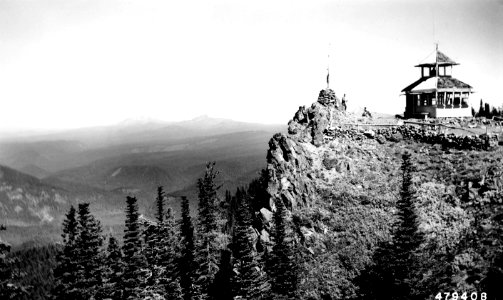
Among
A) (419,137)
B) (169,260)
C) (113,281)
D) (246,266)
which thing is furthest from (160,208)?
(419,137)

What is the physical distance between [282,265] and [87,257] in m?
21.7

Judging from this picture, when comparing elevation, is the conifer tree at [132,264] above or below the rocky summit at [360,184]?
below

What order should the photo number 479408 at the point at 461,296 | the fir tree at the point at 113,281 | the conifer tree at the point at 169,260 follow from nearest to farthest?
the photo number 479408 at the point at 461,296 < the fir tree at the point at 113,281 < the conifer tree at the point at 169,260

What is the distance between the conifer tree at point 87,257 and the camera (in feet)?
146

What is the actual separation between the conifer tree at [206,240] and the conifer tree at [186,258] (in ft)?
4.57

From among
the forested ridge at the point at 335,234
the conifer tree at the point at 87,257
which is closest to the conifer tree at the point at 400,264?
the forested ridge at the point at 335,234

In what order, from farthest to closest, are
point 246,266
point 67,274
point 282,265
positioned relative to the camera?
point 246,266 < point 282,265 < point 67,274

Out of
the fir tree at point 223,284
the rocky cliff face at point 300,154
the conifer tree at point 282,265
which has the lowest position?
the fir tree at point 223,284

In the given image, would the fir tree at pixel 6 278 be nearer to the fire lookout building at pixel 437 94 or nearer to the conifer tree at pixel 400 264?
the conifer tree at pixel 400 264

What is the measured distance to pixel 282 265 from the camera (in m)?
46.7

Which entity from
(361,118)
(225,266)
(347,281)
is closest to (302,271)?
(347,281)

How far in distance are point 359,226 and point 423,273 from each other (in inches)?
394

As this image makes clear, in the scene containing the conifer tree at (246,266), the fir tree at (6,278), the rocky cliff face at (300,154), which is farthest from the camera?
the rocky cliff face at (300,154)

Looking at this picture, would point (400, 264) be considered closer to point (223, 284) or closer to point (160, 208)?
point (223, 284)
